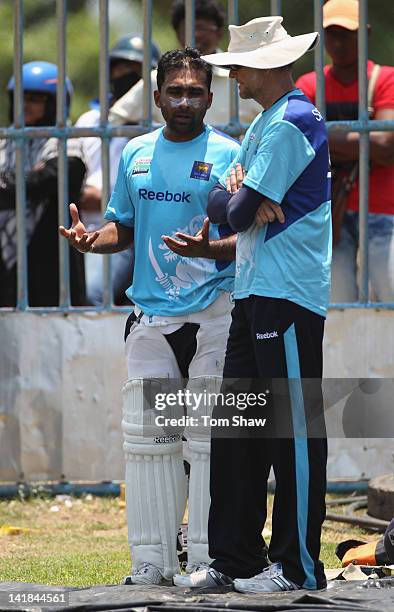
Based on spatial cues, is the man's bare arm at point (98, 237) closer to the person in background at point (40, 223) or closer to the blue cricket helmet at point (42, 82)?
the person in background at point (40, 223)

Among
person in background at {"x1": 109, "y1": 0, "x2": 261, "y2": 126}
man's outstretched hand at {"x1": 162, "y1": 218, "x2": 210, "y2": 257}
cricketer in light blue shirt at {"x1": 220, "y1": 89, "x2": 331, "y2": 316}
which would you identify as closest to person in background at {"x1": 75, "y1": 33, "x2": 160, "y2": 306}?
person in background at {"x1": 109, "y1": 0, "x2": 261, "y2": 126}

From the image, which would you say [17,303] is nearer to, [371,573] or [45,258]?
[45,258]

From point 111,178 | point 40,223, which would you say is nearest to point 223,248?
point 40,223

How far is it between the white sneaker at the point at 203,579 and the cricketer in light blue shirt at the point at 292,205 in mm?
1031

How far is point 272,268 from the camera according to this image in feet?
16.3

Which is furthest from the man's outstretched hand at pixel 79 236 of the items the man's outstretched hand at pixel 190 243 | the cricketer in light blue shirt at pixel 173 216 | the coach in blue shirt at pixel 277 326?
the coach in blue shirt at pixel 277 326

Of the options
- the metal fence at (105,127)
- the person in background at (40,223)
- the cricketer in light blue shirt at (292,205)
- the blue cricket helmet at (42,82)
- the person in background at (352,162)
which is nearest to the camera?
the cricketer in light blue shirt at (292,205)

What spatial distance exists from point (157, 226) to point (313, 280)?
0.77 metres

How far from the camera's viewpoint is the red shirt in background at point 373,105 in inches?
297

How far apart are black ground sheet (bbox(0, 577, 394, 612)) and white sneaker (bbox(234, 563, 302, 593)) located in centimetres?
4

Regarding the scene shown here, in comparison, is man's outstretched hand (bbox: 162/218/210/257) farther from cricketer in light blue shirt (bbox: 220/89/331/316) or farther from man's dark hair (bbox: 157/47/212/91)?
man's dark hair (bbox: 157/47/212/91)

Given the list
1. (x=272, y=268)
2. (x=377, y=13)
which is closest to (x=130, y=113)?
(x=272, y=268)

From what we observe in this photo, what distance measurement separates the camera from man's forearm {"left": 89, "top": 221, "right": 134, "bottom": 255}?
5.58 metres

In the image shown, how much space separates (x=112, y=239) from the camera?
5609 mm
